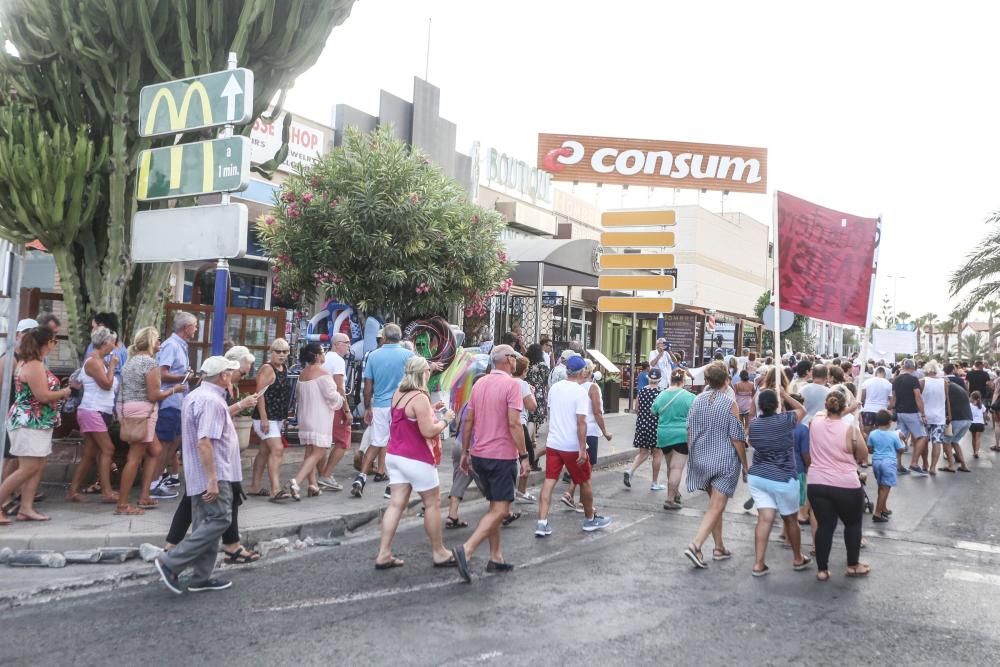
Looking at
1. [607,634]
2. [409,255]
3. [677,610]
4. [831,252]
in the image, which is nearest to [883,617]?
[677,610]

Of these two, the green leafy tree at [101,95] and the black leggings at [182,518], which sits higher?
the green leafy tree at [101,95]

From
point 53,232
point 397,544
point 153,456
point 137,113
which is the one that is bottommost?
point 397,544

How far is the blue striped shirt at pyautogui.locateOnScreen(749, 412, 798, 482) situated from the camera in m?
6.66

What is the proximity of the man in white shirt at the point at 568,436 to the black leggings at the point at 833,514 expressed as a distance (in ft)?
6.76

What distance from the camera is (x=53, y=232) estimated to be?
879cm

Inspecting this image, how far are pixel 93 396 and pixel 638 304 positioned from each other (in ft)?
45.2

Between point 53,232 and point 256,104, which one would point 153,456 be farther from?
point 256,104

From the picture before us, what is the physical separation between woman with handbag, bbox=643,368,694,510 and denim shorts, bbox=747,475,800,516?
8.69ft

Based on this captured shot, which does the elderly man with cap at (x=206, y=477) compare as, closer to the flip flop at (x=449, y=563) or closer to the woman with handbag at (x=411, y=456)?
the woman with handbag at (x=411, y=456)

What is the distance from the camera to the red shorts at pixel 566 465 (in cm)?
780

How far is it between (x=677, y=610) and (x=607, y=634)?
77 cm

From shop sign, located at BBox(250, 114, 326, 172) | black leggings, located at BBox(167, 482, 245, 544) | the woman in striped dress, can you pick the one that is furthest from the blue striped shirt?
shop sign, located at BBox(250, 114, 326, 172)

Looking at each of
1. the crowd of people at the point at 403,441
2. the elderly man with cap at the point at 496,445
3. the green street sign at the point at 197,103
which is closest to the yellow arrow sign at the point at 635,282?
the crowd of people at the point at 403,441

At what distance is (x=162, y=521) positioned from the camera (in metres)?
7.28
